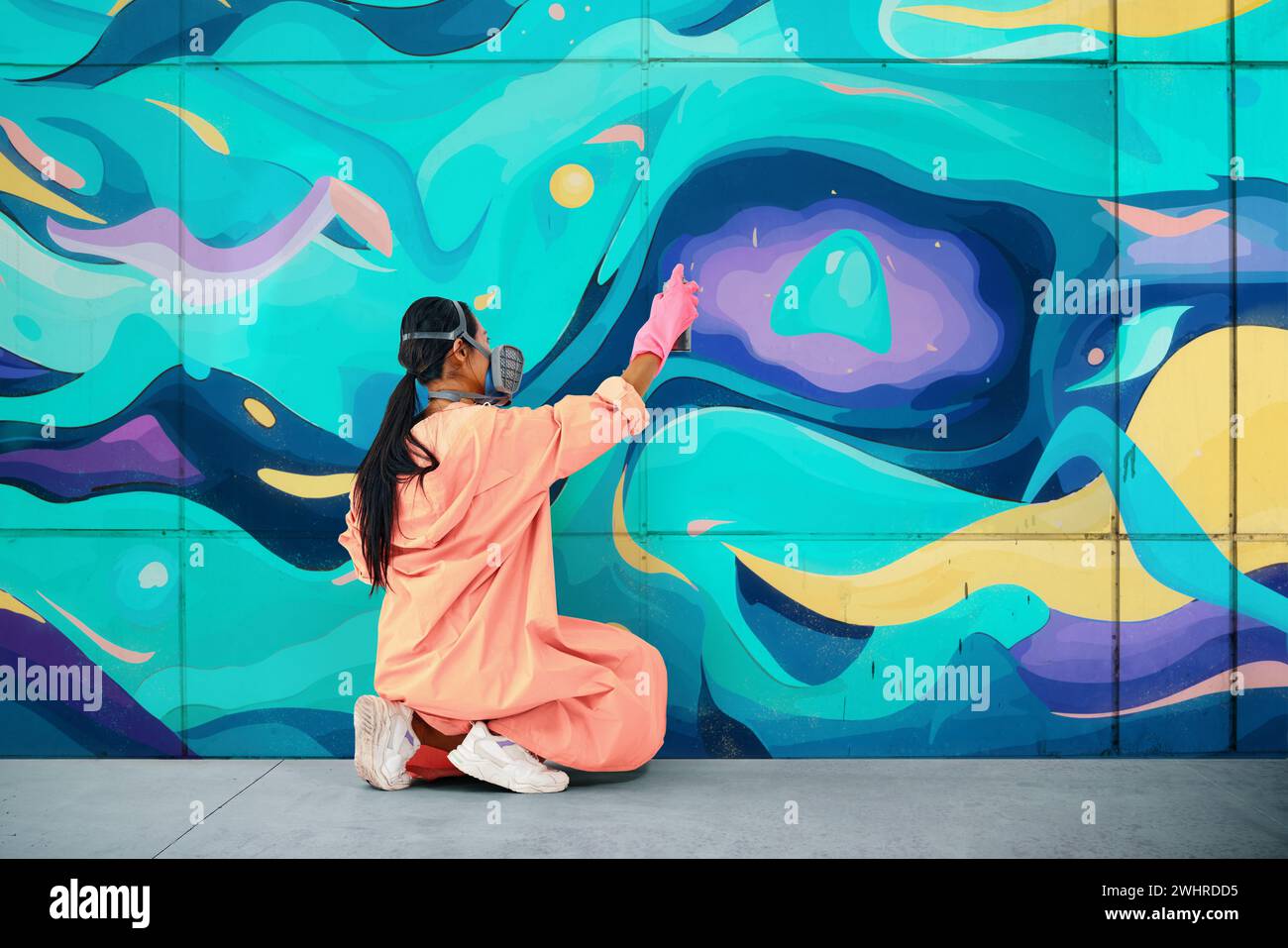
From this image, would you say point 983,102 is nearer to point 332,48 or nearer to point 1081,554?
point 1081,554

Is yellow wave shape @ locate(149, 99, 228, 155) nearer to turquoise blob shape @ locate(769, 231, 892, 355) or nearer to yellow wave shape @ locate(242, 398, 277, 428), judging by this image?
yellow wave shape @ locate(242, 398, 277, 428)

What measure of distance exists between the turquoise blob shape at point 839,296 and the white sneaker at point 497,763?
178 centimetres

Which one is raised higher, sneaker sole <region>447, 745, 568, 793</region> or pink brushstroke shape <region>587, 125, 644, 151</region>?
pink brushstroke shape <region>587, 125, 644, 151</region>

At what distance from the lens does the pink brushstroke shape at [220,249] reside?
3.72 meters

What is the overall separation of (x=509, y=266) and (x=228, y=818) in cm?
209

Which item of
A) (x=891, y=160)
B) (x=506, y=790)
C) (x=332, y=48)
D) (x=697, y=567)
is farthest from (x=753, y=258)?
(x=506, y=790)

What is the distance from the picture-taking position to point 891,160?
370 cm

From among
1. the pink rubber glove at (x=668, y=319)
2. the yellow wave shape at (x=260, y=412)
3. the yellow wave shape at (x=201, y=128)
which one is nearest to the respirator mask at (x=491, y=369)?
the pink rubber glove at (x=668, y=319)

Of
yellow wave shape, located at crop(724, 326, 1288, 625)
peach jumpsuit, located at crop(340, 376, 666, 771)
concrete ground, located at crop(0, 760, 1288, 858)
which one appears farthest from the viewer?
yellow wave shape, located at crop(724, 326, 1288, 625)

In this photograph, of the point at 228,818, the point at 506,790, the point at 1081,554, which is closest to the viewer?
the point at 228,818

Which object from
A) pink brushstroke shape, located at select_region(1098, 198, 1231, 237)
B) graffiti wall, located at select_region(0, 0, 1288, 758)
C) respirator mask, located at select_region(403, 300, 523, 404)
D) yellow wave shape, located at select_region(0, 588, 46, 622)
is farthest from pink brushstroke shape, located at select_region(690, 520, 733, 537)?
yellow wave shape, located at select_region(0, 588, 46, 622)

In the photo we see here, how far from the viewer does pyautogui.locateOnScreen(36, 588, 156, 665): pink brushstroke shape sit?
3.73m

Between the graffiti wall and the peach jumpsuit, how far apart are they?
0.53 m

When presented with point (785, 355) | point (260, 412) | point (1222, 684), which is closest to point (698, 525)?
point (785, 355)
